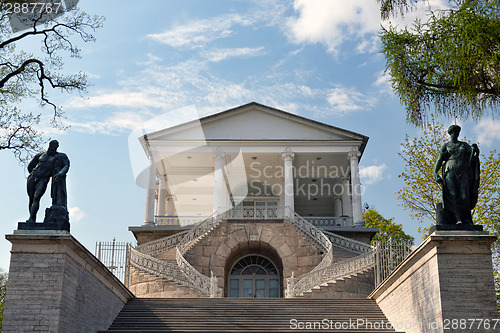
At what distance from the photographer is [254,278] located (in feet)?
83.0

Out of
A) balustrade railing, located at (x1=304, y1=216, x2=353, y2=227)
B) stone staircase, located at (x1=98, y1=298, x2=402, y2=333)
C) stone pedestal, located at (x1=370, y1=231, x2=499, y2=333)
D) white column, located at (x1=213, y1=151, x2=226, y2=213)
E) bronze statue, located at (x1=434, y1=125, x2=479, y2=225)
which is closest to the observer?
stone pedestal, located at (x1=370, y1=231, x2=499, y2=333)

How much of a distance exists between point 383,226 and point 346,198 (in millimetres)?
13314

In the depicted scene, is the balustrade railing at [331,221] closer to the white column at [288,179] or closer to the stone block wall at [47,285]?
the white column at [288,179]

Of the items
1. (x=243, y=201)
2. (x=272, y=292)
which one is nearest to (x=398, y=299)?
(x=272, y=292)

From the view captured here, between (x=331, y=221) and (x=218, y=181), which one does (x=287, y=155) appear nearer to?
(x=218, y=181)

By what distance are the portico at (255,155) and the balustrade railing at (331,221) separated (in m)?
0.06

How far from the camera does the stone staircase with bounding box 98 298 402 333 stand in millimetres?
13039

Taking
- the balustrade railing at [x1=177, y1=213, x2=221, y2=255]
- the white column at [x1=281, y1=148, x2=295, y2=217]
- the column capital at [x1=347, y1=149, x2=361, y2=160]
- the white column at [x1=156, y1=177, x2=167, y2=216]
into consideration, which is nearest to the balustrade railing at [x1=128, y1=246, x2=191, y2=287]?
the balustrade railing at [x1=177, y1=213, x2=221, y2=255]

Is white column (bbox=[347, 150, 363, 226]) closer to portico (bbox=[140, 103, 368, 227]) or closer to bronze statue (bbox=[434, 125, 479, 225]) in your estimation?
portico (bbox=[140, 103, 368, 227])

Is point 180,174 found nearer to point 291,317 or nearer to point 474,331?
point 291,317

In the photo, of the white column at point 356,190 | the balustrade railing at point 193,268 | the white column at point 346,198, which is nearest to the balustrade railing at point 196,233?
the balustrade railing at point 193,268

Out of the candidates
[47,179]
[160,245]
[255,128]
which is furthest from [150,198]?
[47,179]

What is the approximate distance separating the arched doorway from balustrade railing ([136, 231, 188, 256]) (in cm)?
323

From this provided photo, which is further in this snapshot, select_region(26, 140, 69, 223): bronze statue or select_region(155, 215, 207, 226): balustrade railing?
select_region(155, 215, 207, 226): balustrade railing
